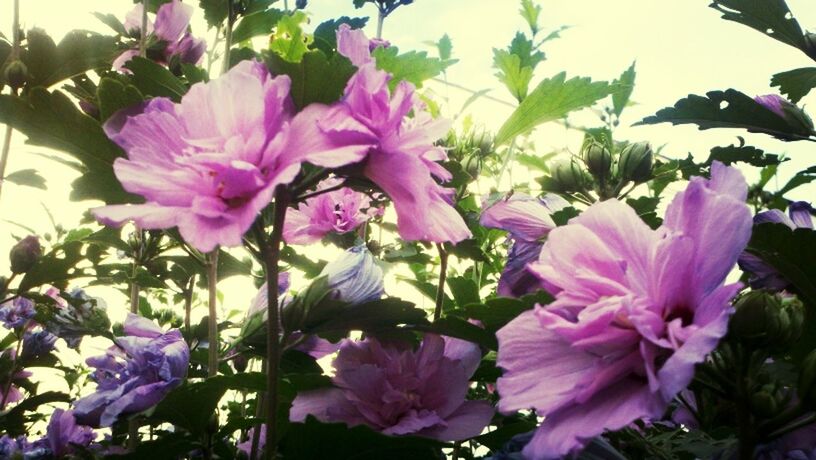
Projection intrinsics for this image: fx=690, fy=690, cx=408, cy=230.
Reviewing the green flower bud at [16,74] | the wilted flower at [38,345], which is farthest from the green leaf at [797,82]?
the wilted flower at [38,345]

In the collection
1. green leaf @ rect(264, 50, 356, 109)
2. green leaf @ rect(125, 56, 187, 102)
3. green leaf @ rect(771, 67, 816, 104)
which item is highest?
green leaf @ rect(125, 56, 187, 102)

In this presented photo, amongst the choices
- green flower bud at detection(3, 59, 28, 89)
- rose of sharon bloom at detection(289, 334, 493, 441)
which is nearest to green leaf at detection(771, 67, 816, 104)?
rose of sharon bloom at detection(289, 334, 493, 441)

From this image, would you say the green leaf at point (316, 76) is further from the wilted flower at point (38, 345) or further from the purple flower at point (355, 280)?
the wilted flower at point (38, 345)

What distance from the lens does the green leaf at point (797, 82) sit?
3.64 ft

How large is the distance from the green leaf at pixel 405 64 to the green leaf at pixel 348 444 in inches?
17.6

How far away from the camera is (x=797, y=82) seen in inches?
44.0

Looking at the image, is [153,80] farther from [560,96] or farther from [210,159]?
[560,96]

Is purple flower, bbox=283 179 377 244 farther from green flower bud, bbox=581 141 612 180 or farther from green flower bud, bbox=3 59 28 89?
green flower bud, bbox=3 59 28 89

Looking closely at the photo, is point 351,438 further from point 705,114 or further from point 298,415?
point 705,114

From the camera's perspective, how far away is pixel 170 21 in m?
1.13

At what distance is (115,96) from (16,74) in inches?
22.0

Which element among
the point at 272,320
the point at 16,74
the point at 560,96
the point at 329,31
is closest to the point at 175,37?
the point at 16,74

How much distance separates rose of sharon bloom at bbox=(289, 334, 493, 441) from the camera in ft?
2.08

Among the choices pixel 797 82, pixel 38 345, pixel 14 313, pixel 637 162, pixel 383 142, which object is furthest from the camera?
pixel 14 313
